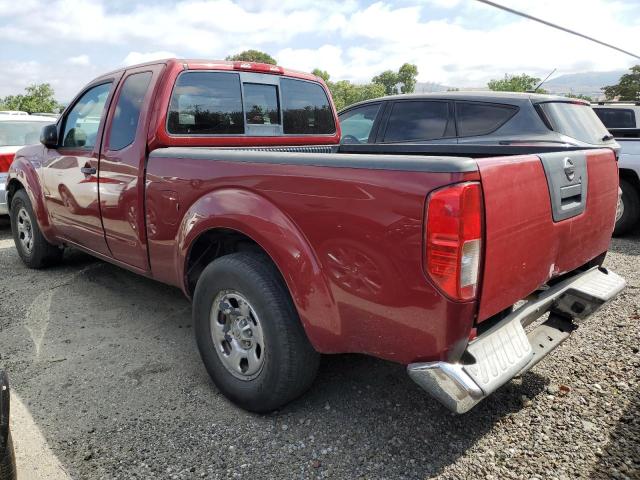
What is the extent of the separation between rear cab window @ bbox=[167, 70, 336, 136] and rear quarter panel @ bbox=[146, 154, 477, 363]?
95cm

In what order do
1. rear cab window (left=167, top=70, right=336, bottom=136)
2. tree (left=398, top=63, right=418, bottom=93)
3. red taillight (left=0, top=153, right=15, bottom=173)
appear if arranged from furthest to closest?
1. tree (left=398, top=63, right=418, bottom=93)
2. red taillight (left=0, top=153, right=15, bottom=173)
3. rear cab window (left=167, top=70, right=336, bottom=136)

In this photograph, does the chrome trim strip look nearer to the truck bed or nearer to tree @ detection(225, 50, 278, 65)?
the truck bed

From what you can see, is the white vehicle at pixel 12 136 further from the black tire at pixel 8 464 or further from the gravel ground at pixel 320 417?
the black tire at pixel 8 464

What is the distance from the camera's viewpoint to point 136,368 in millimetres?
3156

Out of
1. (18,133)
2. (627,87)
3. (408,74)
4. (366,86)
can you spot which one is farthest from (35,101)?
(408,74)

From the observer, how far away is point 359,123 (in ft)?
21.6

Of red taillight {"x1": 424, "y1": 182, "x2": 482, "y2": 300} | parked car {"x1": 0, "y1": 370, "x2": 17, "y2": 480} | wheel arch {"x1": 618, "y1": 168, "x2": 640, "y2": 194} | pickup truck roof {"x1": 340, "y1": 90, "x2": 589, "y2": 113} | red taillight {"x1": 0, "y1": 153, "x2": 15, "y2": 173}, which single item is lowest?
wheel arch {"x1": 618, "y1": 168, "x2": 640, "y2": 194}

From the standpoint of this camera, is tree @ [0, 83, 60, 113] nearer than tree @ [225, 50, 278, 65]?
Yes

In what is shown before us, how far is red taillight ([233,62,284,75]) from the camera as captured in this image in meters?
3.77

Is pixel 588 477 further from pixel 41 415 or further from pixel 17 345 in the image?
pixel 17 345

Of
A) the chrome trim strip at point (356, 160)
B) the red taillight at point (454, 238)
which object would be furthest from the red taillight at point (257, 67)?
the red taillight at point (454, 238)

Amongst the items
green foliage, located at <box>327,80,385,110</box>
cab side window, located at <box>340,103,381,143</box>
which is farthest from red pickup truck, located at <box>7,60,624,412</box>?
green foliage, located at <box>327,80,385,110</box>

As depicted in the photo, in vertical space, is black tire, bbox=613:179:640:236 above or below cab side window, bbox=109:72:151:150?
below

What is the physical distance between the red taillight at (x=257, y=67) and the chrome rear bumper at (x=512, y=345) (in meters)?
2.63
